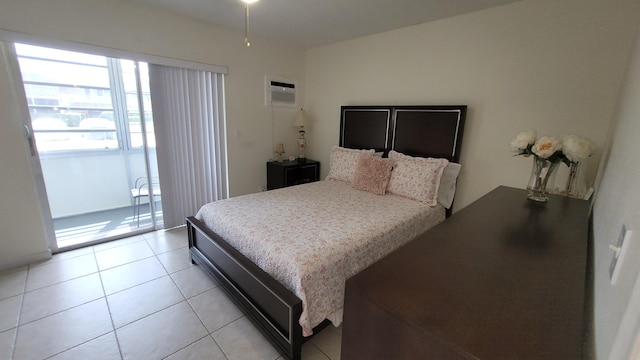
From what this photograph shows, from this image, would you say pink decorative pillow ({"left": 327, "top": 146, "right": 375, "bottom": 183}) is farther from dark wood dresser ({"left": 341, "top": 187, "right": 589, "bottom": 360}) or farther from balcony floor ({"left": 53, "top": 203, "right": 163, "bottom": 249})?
balcony floor ({"left": 53, "top": 203, "right": 163, "bottom": 249})

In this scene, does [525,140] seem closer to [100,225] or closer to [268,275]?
[268,275]

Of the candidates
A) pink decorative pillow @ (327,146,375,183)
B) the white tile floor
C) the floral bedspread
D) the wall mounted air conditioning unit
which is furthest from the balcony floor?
pink decorative pillow @ (327,146,375,183)

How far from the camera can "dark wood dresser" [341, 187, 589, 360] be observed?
0.67 metres

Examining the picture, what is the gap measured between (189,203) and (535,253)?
3.48 m

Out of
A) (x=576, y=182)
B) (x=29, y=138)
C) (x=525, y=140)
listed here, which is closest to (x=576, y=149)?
(x=525, y=140)

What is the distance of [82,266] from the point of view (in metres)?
2.45

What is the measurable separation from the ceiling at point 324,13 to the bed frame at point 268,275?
2.96 feet

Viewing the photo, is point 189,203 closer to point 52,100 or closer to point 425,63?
point 52,100

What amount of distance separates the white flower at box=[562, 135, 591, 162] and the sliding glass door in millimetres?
3713

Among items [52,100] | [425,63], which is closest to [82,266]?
[52,100]

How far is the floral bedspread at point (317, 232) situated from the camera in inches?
60.5

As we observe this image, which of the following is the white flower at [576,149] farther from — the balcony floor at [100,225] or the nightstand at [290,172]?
the balcony floor at [100,225]

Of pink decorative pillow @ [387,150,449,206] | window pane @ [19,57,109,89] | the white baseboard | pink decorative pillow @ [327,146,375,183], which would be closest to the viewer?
the white baseboard

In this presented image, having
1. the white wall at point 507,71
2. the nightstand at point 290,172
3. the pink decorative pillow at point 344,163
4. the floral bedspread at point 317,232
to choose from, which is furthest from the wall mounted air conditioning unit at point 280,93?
the floral bedspread at point 317,232
